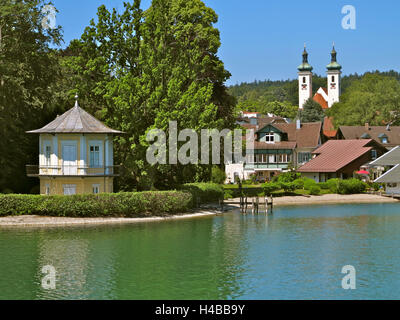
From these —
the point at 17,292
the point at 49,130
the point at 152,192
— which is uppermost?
the point at 49,130

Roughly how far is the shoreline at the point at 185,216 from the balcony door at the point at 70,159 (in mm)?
4743

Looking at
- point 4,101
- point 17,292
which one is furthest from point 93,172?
point 17,292

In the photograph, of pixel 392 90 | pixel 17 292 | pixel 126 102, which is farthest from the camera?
pixel 392 90

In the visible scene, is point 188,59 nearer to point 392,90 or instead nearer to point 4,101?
point 4,101

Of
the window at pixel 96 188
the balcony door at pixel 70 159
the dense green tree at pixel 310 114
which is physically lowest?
the window at pixel 96 188

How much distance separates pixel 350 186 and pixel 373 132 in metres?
34.8

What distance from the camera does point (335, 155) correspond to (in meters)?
87.2

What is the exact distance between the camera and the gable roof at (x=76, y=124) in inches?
2032

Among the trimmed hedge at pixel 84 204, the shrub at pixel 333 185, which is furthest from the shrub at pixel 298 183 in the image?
the trimmed hedge at pixel 84 204

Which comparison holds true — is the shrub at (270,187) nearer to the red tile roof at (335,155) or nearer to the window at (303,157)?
the red tile roof at (335,155)

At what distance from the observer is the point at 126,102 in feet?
174

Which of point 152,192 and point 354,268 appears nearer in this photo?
point 354,268

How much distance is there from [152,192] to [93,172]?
207 inches

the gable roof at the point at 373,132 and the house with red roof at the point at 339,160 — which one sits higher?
the gable roof at the point at 373,132
